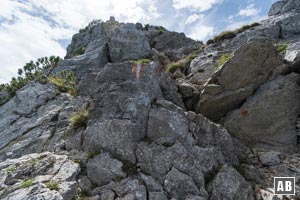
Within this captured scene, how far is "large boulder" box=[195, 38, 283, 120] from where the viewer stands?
18625 millimetres

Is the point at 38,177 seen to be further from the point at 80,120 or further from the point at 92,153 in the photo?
the point at 80,120

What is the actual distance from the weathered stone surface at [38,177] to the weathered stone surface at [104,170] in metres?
0.63

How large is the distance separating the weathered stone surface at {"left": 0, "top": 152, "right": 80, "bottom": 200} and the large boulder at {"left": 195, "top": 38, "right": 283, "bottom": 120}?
9.89 m

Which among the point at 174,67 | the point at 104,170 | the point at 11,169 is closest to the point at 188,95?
the point at 174,67

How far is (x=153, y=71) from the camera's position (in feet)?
57.0

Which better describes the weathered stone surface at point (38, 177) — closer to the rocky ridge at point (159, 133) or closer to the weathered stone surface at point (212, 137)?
the rocky ridge at point (159, 133)

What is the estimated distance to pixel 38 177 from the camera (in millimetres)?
11375

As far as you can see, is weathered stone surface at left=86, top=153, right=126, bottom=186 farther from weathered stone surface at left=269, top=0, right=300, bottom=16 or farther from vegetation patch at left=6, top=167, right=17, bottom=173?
weathered stone surface at left=269, top=0, right=300, bottom=16

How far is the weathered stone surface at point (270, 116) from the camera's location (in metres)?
16.8

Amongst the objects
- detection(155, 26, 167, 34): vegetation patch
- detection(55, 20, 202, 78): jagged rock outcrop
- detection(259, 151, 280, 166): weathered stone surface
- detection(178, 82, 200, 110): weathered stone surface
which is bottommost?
detection(259, 151, 280, 166): weathered stone surface

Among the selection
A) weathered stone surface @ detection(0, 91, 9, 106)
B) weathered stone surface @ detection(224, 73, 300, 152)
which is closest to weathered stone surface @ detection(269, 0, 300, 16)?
weathered stone surface @ detection(224, 73, 300, 152)

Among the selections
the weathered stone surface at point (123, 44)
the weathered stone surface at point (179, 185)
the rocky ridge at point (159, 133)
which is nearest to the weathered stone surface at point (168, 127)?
the rocky ridge at point (159, 133)

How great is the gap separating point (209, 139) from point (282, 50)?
11.3 m

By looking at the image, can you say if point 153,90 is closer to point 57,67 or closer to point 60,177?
point 60,177
